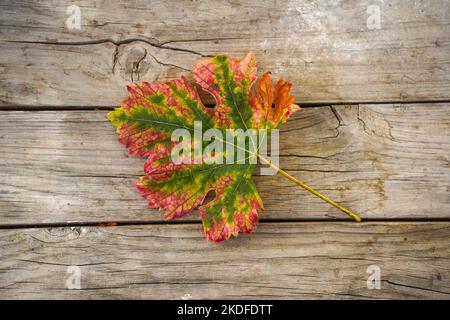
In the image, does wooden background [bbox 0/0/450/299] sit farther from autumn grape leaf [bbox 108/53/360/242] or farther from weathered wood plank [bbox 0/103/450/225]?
autumn grape leaf [bbox 108/53/360/242]

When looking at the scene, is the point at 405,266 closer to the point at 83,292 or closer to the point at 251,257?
the point at 251,257

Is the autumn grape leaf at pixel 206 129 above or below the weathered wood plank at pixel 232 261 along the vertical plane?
above

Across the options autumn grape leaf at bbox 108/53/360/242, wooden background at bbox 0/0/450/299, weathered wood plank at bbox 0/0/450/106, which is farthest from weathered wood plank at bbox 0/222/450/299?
weathered wood plank at bbox 0/0/450/106

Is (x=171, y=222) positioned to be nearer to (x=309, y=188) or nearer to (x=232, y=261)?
(x=232, y=261)

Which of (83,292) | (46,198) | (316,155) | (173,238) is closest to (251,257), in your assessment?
(173,238)

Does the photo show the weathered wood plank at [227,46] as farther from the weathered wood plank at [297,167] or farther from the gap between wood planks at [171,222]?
the gap between wood planks at [171,222]

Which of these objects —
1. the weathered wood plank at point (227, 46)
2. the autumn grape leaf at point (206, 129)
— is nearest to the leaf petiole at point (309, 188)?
the autumn grape leaf at point (206, 129)

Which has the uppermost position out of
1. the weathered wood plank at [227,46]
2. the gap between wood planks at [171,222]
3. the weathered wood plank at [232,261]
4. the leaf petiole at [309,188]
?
the weathered wood plank at [227,46]
